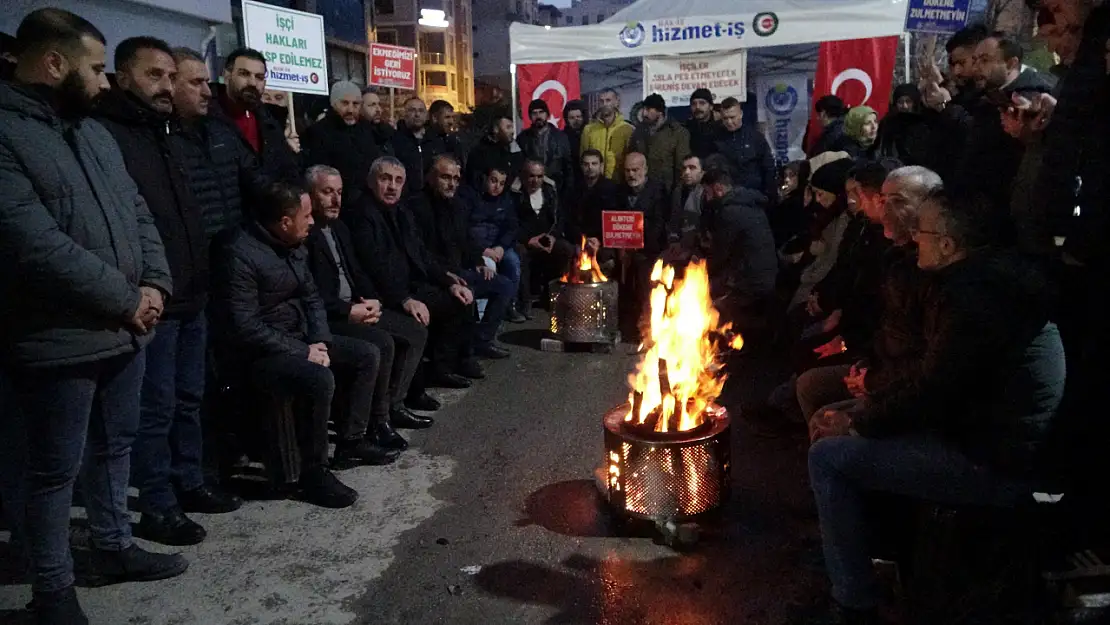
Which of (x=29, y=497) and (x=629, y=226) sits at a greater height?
(x=629, y=226)

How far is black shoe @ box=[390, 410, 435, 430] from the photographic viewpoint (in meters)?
6.26

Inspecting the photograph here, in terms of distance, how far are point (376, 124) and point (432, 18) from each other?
43728 mm

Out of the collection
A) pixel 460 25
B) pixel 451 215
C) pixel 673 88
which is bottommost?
pixel 451 215

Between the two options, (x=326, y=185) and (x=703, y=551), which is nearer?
(x=703, y=551)

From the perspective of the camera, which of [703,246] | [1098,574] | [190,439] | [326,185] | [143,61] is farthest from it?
[703,246]

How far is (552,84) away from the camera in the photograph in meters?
13.3

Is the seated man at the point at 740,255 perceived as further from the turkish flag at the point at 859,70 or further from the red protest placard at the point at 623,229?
the turkish flag at the point at 859,70

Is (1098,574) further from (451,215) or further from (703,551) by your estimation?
(451,215)

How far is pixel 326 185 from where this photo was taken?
18.7 feet

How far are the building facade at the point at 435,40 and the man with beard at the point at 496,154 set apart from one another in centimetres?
4069

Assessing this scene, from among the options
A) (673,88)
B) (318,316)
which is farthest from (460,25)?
(318,316)

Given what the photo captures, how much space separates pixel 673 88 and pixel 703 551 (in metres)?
10.1

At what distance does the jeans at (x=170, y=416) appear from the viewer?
4262mm

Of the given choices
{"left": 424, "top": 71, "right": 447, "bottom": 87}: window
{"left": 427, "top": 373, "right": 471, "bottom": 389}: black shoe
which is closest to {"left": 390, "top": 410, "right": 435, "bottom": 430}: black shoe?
{"left": 427, "top": 373, "right": 471, "bottom": 389}: black shoe
